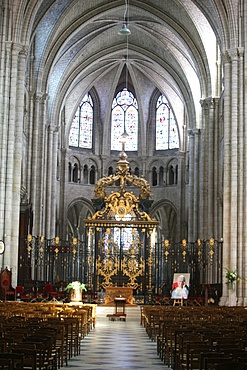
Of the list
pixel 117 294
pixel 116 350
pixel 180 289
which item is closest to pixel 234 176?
pixel 180 289

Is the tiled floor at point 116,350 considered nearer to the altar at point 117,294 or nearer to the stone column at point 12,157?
the stone column at point 12,157

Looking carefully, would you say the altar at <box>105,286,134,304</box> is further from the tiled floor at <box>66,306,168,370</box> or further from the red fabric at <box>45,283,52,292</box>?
the tiled floor at <box>66,306,168,370</box>

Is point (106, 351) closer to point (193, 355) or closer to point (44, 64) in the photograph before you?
point (193, 355)

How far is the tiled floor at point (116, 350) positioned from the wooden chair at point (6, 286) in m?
6.98

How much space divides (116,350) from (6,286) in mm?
16563

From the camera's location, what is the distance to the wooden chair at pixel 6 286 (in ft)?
107

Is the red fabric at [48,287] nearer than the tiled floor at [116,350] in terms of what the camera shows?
No

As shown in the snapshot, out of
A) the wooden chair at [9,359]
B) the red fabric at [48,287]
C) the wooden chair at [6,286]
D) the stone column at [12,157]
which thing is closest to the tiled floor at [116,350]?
the wooden chair at [9,359]

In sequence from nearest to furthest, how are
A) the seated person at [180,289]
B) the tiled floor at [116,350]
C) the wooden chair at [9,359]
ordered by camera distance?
the wooden chair at [9,359] < the tiled floor at [116,350] < the seated person at [180,289]

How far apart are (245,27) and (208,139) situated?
13.5 m

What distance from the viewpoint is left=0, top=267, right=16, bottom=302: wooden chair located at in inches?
1288

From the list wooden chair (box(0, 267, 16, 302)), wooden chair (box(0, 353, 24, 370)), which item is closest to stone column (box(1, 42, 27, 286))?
wooden chair (box(0, 267, 16, 302))

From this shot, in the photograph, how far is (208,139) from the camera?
48.6 metres

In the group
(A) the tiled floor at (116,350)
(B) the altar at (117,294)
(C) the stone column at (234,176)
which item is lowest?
(A) the tiled floor at (116,350)
